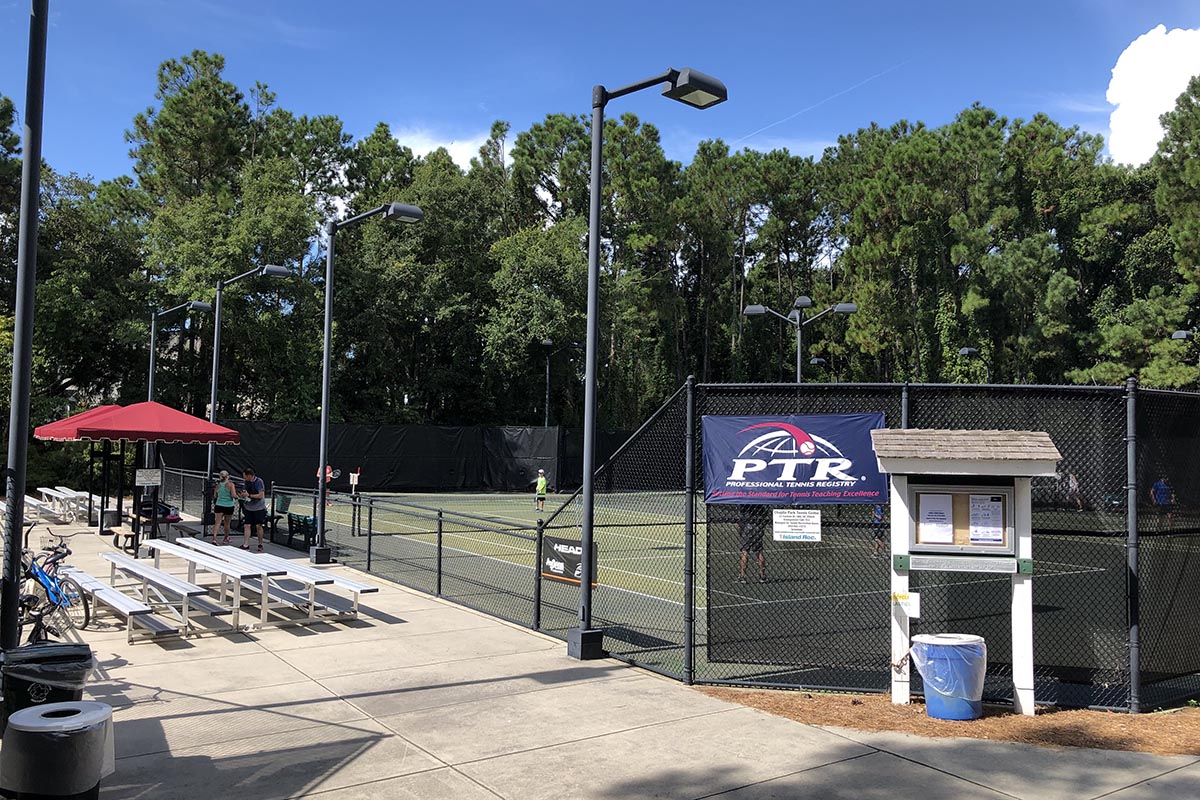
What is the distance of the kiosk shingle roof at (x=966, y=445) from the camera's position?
7.45 m

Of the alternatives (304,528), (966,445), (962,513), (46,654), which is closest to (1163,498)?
(962,513)

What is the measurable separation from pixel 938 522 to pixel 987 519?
0.39 metres

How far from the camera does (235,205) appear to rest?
4512cm

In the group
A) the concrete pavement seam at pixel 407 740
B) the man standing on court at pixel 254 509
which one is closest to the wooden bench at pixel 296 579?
the concrete pavement seam at pixel 407 740

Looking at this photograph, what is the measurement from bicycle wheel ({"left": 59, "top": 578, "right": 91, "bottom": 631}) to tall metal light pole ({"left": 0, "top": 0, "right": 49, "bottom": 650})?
4247 mm

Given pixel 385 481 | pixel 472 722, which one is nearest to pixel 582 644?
pixel 472 722

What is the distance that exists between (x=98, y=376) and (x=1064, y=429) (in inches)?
1636

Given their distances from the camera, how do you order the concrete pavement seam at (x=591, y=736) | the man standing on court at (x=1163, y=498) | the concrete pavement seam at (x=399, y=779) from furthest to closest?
the man standing on court at (x=1163, y=498) < the concrete pavement seam at (x=591, y=736) < the concrete pavement seam at (x=399, y=779)

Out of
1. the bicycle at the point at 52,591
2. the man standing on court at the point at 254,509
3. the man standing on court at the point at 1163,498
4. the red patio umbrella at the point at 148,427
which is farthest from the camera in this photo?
the man standing on court at the point at 254,509

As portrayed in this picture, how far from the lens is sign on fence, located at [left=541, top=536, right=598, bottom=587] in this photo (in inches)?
404

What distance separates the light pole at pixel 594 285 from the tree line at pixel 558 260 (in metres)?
31.8

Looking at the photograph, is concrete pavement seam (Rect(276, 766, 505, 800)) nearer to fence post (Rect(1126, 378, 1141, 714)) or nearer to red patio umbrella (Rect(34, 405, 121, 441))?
fence post (Rect(1126, 378, 1141, 714))

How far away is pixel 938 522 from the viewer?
7.84 m

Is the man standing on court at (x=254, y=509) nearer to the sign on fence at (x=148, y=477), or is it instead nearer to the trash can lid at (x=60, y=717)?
the sign on fence at (x=148, y=477)
